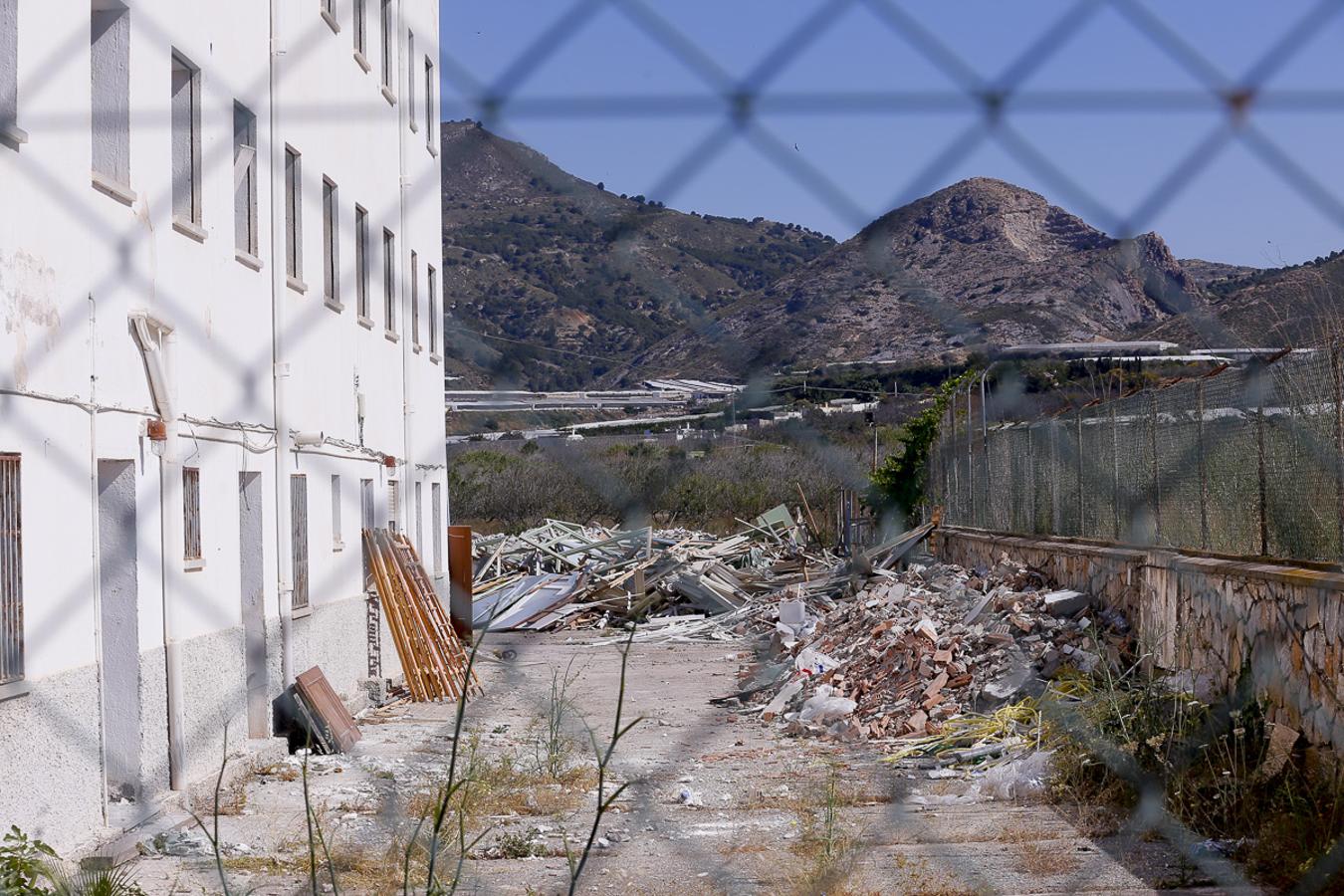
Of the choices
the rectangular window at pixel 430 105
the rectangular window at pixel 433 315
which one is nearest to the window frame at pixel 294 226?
the rectangular window at pixel 433 315

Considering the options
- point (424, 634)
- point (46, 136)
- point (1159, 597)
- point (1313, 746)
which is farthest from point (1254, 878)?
point (424, 634)

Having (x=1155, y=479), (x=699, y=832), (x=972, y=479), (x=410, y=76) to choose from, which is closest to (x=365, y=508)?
(x=699, y=832)

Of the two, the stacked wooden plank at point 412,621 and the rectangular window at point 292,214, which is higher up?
the rectangular window at point 292,214

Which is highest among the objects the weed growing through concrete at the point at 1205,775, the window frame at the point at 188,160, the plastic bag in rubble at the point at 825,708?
the window frame at the point at 188,160

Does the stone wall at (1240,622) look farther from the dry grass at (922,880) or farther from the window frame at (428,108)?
the window frame at (428,108)

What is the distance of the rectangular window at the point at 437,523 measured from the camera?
15.1 metres

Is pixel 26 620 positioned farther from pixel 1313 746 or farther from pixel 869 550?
pixel 869 550

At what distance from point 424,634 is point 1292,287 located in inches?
431

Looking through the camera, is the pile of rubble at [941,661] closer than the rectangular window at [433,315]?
No

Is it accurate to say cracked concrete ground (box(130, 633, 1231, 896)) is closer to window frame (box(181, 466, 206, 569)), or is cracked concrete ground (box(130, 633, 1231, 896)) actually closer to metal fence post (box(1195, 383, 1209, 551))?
window frame (box(181, 466, 206, 569))

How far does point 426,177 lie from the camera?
1460mm

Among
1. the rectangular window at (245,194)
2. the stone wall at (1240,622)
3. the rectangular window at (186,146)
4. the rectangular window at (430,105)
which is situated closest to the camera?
the rectangular window at (430,105)

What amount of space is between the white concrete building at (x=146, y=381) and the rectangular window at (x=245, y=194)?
0.11ft

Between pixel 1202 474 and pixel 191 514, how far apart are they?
523 centimetres
